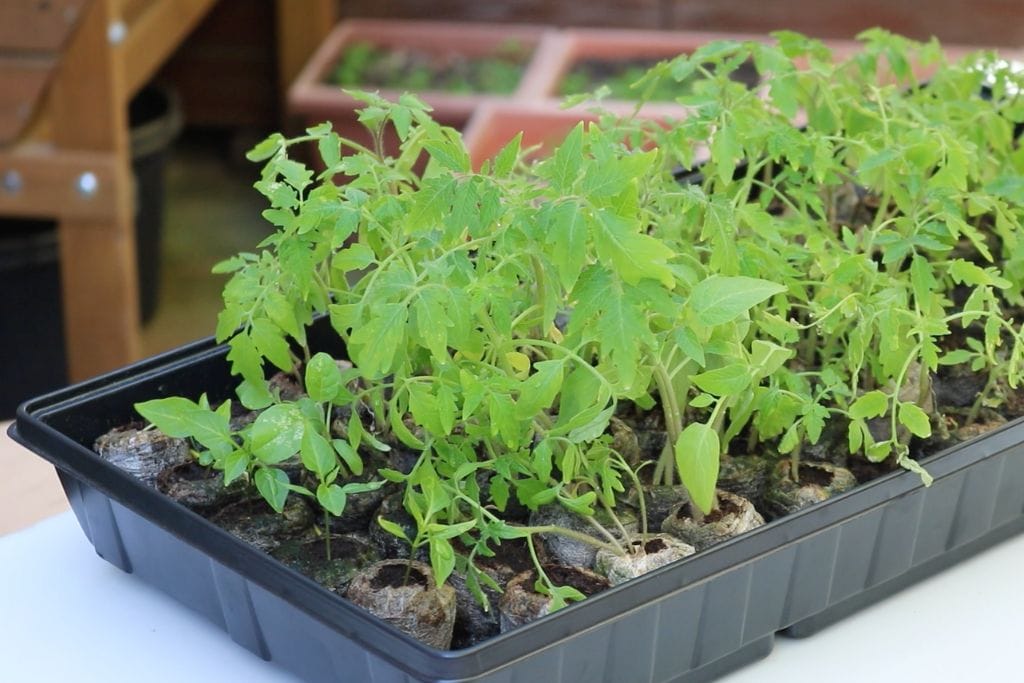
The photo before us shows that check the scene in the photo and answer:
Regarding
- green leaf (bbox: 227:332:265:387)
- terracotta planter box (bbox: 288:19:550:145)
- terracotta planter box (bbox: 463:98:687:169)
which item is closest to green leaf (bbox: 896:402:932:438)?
green leaf (bbox: 227:332:265:387)

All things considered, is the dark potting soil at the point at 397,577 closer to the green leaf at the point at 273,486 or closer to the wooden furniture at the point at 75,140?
the green leaf at the point at 273,486

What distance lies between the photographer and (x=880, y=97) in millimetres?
1158

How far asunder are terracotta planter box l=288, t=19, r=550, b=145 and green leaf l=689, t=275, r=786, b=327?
1.95m

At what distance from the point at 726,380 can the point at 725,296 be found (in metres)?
0.05

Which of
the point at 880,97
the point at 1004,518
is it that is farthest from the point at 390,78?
the point at 1004,518

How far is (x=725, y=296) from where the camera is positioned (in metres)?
0.84

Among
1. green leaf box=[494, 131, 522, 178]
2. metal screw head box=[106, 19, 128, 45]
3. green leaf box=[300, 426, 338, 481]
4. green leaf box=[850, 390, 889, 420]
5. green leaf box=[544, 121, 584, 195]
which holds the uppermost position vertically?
green leaf box=[544, 121, 584, 195]

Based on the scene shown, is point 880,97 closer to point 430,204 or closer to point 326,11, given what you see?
point 430,204

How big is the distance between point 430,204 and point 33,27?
1403 millimetres

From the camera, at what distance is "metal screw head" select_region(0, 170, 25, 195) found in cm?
208

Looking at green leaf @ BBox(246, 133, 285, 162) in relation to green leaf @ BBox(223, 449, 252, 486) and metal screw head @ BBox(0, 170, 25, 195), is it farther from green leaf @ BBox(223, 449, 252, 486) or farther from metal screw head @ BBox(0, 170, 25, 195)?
metal screw head @ BBox(0, 170, 25, 195)

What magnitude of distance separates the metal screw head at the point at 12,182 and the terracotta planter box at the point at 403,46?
0.80m

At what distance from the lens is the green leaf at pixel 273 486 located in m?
0.87

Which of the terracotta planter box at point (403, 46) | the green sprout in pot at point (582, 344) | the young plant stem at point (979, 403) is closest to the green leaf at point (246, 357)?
the green sprout in pot at point (582, 344)
